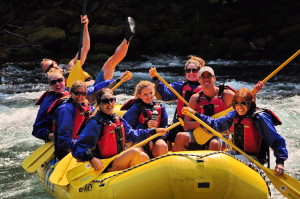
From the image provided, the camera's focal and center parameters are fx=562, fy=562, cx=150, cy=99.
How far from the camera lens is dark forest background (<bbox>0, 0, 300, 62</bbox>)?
16.4m

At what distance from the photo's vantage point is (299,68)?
13453mm

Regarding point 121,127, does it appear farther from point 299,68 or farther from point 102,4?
point 102,4

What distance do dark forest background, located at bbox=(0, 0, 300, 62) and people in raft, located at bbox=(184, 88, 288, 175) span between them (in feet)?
37.6

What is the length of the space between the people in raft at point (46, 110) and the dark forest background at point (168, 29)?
1037 cm

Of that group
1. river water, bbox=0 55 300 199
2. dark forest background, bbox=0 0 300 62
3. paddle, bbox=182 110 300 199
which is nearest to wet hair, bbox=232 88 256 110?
paddle, bbox=182 110 300 199

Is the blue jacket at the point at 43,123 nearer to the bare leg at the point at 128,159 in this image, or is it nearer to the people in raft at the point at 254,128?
the bare leg at the point at 128,159

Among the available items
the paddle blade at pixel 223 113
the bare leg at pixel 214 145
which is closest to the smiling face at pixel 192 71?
the paddle blade at pixel 223 113

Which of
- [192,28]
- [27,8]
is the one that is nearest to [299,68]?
[192,28]

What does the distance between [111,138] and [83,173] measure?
1.10 feet

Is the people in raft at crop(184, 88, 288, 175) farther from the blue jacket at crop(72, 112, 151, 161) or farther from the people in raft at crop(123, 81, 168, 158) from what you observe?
the blue jacket at crop(72, 112, 151, 161)

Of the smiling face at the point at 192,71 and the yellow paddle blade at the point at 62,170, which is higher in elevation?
the smiling face at the point at 192,71

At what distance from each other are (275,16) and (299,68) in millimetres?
4382

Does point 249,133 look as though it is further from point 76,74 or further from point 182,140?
point 76,74

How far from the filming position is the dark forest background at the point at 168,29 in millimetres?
16406
